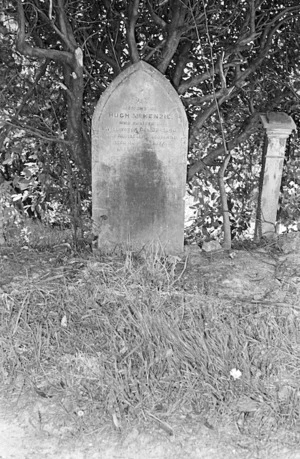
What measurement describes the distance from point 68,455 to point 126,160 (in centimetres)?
216

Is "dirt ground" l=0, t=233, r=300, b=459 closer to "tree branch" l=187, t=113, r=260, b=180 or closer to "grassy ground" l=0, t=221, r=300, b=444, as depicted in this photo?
"grassy ground" l=0, t=221, r=300, b=444

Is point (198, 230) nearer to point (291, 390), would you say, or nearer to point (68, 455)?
point (291, 390)

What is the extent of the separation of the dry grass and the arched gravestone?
2.56ft

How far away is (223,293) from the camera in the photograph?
3.20 m

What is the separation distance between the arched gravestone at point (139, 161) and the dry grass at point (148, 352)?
78 cm

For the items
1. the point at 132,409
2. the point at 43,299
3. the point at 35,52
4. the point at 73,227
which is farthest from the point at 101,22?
the point at 132,409

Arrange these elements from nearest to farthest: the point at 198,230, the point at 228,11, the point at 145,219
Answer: the point at 145,219 → the point at 228,11 → the point at 198,230

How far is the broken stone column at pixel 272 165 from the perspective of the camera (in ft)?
13.5

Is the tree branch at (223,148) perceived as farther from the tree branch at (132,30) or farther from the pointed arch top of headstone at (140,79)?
the tree branch at (132,30)

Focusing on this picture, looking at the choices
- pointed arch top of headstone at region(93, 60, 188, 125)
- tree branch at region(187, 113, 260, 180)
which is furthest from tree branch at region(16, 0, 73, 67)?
tree branch at region(187, 113, 260, 180)

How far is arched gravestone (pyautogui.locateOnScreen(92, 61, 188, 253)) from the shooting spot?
12.0ft

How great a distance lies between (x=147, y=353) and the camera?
2654mm

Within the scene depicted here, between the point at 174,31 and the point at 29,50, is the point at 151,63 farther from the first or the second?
the point at 29,50

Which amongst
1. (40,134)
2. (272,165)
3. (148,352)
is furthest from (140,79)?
(148,352)
